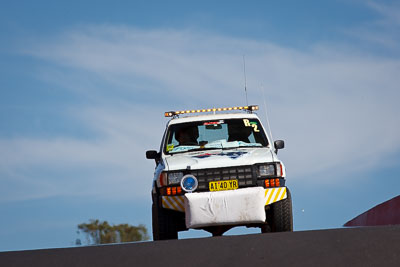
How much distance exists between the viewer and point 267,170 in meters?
11.5

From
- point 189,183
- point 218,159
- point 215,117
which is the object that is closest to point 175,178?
point 189,183

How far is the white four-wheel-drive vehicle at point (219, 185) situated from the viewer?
1083cm

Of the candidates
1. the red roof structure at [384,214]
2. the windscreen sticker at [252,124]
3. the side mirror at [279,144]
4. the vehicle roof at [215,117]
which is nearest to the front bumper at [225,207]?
the side mirror at [279,144]

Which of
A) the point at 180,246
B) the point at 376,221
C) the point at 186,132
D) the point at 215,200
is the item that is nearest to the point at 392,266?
the point at 180,246

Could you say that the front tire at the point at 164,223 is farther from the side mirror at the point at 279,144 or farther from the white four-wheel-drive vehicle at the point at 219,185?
the side mirror at the point at 279,144

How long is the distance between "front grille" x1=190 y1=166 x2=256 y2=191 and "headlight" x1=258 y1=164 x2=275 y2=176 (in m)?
0.12

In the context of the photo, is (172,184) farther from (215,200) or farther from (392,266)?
(392,266)

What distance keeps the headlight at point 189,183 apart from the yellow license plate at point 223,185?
0.21 meters

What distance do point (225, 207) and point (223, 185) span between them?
2.08 ft

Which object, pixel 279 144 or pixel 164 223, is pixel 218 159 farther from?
pixel 279 144

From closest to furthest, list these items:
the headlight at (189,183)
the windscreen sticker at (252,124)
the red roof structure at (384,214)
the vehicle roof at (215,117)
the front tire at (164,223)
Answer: the headlight at (189,183), the front tire at (164,223), the windscreen sticker at (252,124), the vehicle roof at (215,117), the red roof structure at (384,214)

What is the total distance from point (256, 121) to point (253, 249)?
648 cm

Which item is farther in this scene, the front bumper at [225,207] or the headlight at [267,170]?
the headlight at [267,170]

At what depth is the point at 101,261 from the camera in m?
6.60
